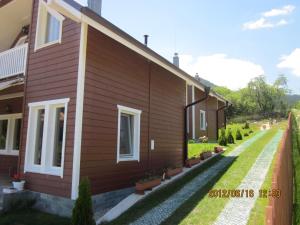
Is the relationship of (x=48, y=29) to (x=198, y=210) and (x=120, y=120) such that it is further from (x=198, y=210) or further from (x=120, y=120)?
(x=198, y=210)

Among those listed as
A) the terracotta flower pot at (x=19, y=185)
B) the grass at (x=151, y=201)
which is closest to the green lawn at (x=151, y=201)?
the grass at (x=151, y=201)

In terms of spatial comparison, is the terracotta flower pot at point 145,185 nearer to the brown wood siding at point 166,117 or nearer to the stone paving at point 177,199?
the stone paving at point 177,199

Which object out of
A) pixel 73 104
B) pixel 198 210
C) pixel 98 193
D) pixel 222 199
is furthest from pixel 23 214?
pixel 222 199

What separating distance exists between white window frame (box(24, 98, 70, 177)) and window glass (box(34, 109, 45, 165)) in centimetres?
9

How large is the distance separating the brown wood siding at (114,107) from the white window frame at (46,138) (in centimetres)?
75

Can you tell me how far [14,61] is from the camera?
10523mm

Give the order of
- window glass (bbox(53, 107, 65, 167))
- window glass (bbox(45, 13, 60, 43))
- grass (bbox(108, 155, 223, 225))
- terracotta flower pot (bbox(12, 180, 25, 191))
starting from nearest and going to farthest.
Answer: grass (bbox(108, 155, 223, 225)), window glass (bbox(53, 107, 65, 167)), terracotta flower pot (bbox(12, 180, 25, 191)), window glass (bbox(45, 13, 60, 43))

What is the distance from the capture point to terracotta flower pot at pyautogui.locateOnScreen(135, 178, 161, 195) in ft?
28.9

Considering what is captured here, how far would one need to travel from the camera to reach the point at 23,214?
25.5 ft

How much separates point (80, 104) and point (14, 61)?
4375 millimetres

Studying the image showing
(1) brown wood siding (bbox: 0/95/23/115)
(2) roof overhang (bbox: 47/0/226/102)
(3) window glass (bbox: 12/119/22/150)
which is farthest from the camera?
(1) brown wood siding (bbox: 0/95/23/115)

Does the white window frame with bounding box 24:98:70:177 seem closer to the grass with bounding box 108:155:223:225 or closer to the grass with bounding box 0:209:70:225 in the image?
the grass with bounding box 0:209:70:225

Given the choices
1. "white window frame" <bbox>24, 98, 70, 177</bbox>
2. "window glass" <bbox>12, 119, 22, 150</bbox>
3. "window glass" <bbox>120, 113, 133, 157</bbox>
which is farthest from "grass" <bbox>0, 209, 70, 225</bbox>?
"window glass" <bbox>12, 119, 22, 150</bbox>

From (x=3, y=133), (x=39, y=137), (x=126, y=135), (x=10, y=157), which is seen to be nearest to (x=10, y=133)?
(x=3, y=133)
